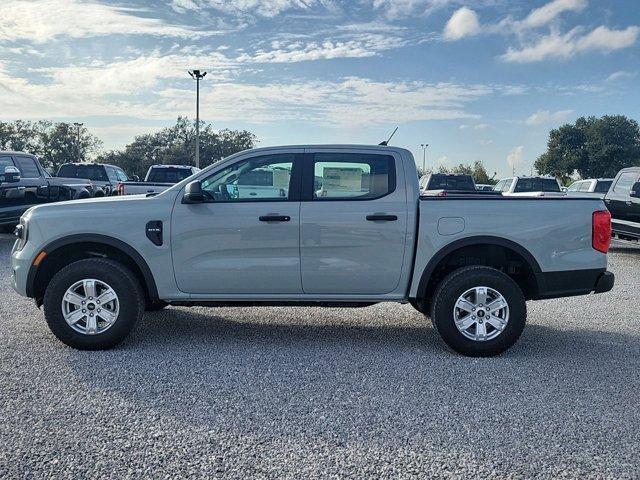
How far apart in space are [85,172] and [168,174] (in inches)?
174

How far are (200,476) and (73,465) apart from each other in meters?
0.69

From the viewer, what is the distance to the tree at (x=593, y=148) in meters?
57.2

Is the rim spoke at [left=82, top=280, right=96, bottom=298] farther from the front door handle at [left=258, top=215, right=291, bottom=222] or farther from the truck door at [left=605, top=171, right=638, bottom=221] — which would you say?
the truck door at [left=605, top=171, right=638, bottom=221]

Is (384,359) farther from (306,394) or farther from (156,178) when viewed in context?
(156,178)

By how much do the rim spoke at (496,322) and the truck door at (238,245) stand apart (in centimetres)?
169

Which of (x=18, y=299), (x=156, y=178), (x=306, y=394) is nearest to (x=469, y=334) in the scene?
(x=306, y=394)

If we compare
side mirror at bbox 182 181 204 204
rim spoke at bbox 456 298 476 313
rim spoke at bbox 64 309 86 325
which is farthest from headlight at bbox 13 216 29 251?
rim spoke at bbox 456 298 476 313

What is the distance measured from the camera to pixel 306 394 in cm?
421

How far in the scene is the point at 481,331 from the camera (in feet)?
16.9

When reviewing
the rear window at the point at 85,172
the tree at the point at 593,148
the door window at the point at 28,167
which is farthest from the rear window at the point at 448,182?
the tree at the point at 593,148

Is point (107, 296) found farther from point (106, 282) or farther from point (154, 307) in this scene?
point (154, 307)

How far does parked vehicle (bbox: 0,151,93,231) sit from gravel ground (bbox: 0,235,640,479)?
637cm

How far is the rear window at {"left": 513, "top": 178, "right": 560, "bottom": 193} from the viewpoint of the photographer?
18.8 meters

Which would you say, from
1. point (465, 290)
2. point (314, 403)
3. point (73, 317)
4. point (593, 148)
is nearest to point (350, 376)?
point (314, 403)
